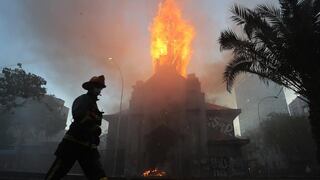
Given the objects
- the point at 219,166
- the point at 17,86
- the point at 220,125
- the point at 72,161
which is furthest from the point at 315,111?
the point at 17,86

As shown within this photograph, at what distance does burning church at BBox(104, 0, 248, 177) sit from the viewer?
32.6 metres

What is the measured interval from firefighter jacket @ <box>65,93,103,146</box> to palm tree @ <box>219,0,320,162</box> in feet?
27.7

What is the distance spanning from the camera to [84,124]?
4.86 meters

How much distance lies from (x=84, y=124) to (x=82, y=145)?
367 millimetres

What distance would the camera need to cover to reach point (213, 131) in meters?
36.9

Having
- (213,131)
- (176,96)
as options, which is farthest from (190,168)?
(176,96)

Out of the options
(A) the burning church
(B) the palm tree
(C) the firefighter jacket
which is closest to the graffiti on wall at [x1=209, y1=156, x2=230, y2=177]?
(A) the burning church

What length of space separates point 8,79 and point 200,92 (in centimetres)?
2993

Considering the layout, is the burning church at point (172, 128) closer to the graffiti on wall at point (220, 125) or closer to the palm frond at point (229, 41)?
the graffiti on wall at point (220, 125)

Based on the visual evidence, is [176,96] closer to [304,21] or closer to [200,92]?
[200,92]

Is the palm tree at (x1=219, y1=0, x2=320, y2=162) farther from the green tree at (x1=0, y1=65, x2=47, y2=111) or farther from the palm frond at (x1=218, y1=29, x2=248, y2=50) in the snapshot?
the green tree at (x1=0, y1=65, x2=47, y2=111)

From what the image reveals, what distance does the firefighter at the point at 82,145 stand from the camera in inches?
183

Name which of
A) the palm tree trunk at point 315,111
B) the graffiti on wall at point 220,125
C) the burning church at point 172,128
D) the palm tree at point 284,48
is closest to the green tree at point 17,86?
the burning church at point 172,128

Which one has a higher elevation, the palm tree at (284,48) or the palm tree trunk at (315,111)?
the palm tree at (284,48)
